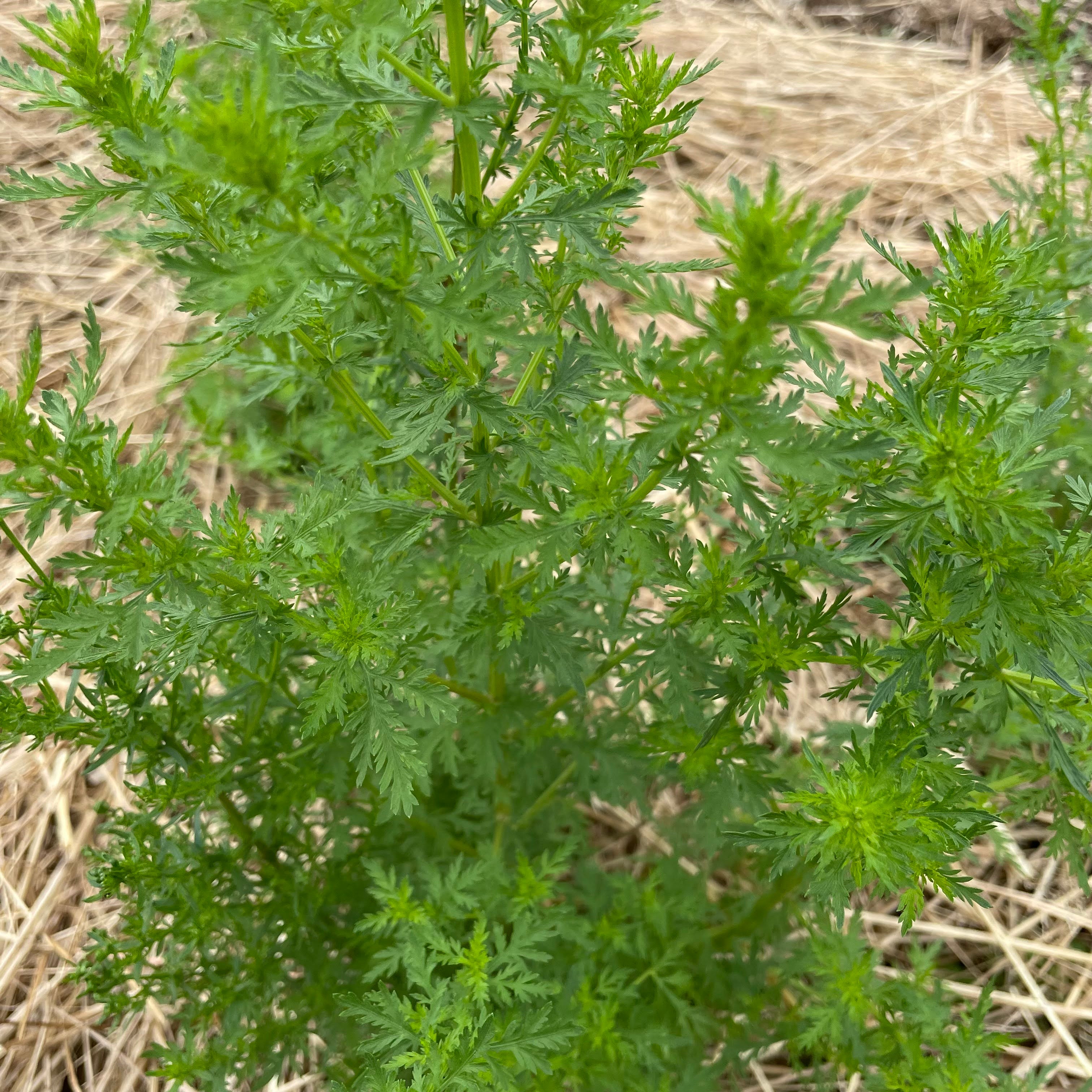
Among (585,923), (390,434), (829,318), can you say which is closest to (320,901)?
(585,923)

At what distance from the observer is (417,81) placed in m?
1.33

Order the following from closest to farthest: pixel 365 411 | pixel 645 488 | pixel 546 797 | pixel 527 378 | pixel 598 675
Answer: pixel 645 488
pixel 365 411
pixel 527 378
pixel 598 675
pixel 546 797

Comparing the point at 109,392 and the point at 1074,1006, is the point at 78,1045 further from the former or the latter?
the point at 1074,1006

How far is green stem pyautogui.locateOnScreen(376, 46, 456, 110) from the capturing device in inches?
50.8

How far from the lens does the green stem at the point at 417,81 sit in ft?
4.24

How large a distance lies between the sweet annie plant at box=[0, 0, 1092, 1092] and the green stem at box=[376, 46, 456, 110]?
0.04ft

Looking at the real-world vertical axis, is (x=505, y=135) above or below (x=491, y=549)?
above

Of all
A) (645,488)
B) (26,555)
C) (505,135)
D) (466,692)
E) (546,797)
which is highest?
(505,135)

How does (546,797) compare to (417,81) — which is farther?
(546,797)

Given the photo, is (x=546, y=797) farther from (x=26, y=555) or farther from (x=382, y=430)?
(x=26, y=555)

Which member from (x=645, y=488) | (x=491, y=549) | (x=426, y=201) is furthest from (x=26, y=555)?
(x=645, y=488)

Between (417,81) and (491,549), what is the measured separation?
28.7 inches

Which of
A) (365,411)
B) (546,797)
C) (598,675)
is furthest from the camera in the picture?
(546,797)

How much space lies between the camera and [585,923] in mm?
2168
